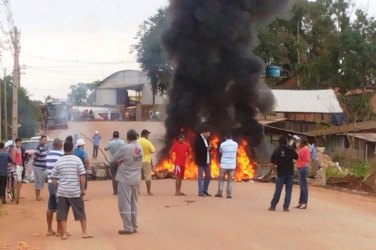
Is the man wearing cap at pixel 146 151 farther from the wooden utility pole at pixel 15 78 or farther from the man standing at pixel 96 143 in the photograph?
the man standing at pixel 96 143

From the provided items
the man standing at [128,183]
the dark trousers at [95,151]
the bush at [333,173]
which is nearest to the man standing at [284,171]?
the man standing at [128,183]

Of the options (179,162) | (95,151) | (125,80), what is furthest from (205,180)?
(125,80)

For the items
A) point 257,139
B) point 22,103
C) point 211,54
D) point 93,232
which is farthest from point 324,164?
point 22,103

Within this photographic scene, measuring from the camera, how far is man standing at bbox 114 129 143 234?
1080 cm

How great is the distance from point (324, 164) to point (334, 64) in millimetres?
26923

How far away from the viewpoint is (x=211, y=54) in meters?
25.3

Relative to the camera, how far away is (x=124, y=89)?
226 ft

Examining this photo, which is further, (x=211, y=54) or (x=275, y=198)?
(x=211, y=54)

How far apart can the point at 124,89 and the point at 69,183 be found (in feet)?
194

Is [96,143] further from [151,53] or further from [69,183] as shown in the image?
[69,183]

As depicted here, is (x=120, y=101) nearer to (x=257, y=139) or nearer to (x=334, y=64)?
(x=334, y=64)

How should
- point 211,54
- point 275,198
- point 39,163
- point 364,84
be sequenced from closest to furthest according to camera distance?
1. point 275,198
2. point 39,163
3. point 211,54
4. point 364,84

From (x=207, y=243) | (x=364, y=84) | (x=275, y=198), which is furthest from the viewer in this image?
(x=364, y=84)

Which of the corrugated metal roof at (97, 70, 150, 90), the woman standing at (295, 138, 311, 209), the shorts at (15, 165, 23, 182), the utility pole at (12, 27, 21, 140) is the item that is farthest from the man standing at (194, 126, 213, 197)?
the corrugated metal roof at (97, 70, 150, 90)
